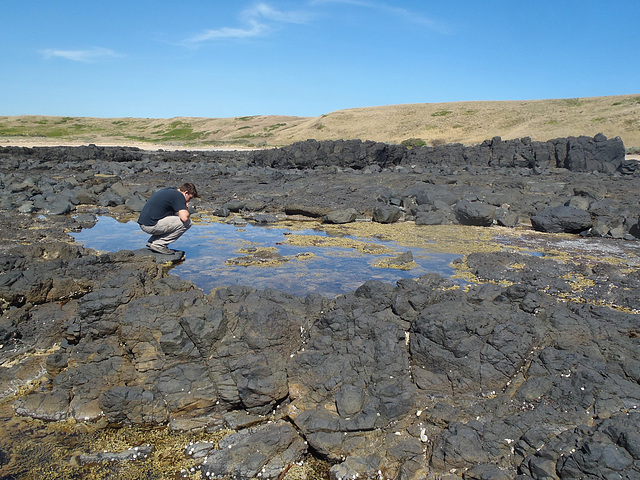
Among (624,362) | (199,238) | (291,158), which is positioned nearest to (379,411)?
(624,362)

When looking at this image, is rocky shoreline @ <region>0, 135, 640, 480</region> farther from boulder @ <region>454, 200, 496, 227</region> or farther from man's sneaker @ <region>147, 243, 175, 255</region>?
boulder @ <region>454, 200, 496, 227</region>

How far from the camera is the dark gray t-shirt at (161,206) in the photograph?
8.82m

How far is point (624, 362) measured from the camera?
177 inches

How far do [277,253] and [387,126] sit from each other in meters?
59.9

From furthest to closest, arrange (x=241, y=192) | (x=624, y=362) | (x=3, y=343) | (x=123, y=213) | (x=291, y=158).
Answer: (x=291, y=158) → (x=241, y=192) → (x=123, y=213) → (x=3, y=343) → (x=624, y=362)

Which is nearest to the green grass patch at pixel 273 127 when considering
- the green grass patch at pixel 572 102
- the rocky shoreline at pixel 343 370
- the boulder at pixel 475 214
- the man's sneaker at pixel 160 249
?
the green grass patch at pixel 572 102

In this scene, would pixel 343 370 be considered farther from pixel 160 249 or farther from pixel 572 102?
pixel 572 102

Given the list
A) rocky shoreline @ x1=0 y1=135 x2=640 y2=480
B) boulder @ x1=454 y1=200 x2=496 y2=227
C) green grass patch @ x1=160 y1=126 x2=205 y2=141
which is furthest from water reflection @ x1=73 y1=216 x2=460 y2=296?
green grass patch @ x1=160 y1=126 x2=205 y2=141

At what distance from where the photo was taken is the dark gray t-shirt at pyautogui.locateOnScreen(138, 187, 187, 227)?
8.82 metres

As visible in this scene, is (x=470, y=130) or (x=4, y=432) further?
(x=470, y=130)

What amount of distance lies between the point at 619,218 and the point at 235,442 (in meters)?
12.4

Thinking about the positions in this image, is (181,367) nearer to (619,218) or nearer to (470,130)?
(619,218)

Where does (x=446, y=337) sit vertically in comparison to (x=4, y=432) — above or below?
above

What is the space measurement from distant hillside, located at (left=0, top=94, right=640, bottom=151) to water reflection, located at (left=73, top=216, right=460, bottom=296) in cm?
3371
